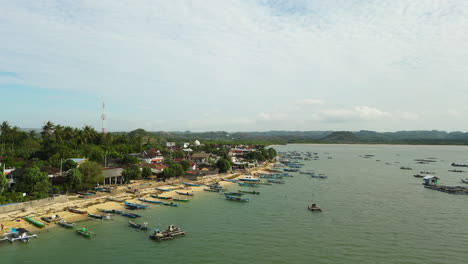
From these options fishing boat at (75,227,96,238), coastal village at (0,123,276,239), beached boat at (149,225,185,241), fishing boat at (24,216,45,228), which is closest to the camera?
beached boat at (149,225,185,241)

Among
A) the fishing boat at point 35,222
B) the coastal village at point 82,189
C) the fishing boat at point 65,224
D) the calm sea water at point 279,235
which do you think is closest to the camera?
the calm sea water at point 279,235

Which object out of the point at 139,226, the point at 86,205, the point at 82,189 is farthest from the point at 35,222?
the point at 82,189

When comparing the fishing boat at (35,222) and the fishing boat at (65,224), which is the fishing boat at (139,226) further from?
the fishing boat at (35,222)

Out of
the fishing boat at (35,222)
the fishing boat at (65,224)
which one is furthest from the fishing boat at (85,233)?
the fishing boat at (35,222)

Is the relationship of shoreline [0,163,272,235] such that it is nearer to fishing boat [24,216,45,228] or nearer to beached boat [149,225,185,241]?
fishing boat [24,216,45,228]

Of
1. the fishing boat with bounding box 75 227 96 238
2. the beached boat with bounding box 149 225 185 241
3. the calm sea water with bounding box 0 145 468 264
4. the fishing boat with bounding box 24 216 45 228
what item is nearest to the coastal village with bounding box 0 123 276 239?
the fishing boat with bounding box 24 216 45 228

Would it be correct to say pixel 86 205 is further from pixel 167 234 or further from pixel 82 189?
pixel 167 234

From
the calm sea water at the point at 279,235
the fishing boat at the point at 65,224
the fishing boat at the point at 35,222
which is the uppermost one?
the fishing boat at the point at 35,222
